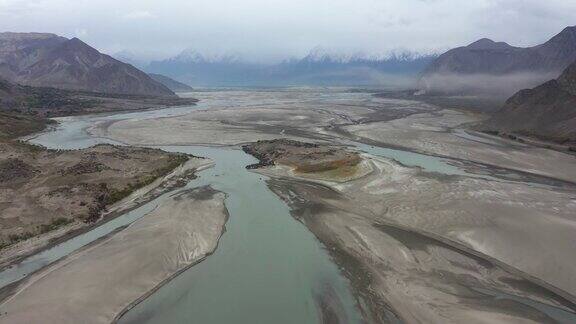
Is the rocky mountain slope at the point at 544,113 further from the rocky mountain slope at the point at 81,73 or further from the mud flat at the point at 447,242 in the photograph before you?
the rocky mountain slope at the point at 81,73

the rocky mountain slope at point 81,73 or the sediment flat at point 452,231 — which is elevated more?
the rocky mountain slope at point 81,73

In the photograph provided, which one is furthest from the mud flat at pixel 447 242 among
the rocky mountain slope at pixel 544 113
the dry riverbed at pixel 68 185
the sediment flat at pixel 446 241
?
the rocky mountain slope at pixel 544 113

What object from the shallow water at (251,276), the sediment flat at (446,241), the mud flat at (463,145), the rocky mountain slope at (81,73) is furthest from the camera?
the rocky mountain slope at (81,73)

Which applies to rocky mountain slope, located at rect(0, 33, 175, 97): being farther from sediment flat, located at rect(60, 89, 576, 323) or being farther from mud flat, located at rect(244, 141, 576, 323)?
mud flat, located at rect(244, 141, 576, 323)

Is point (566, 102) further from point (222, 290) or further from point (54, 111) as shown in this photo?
point (54, 111)

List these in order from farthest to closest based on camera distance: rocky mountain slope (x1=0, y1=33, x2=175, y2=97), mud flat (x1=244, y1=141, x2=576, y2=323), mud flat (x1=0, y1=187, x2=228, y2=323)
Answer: rocky mountain slope (x1=0, y1=33, x2=175, y2=97), mud flat (x1=244, y1=141, x2=576, y2=323), mud flat (x1=0, y1=187, x2=228, y2=323)

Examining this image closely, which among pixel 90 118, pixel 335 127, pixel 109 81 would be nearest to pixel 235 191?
pixel 335 127

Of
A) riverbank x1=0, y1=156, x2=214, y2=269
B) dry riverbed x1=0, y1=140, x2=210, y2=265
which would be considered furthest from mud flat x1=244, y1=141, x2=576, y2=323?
dry riverbed x1=0, y1=140, x2=210, y2=265
